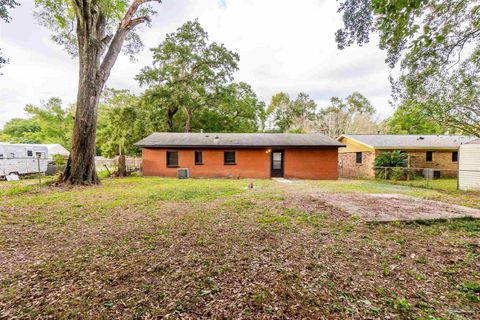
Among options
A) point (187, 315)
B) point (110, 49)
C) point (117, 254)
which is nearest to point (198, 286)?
point (187, 315)

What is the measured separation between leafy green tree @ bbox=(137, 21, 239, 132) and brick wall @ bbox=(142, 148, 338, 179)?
7.44 meters

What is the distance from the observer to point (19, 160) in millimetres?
13133

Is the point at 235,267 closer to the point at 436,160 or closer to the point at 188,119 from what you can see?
the point at 436,160

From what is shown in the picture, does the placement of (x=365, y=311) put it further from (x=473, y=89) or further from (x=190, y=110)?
(x=190, y=110)

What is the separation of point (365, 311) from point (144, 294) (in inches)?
85.3

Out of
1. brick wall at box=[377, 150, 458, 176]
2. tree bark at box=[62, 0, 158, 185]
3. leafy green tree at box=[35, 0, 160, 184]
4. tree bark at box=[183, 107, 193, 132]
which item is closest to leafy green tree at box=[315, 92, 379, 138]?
brick wall at box=[377, 150, 458, 176]

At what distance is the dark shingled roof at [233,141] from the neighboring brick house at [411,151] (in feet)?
8.55

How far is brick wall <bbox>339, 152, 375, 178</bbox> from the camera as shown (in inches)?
605

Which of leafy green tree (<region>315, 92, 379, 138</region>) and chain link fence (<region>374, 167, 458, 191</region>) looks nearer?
chain link fence (<region>374, 167, 458, 191</region>)

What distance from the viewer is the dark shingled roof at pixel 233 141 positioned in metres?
13.6

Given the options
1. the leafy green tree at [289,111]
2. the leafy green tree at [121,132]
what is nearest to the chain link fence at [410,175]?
the leafy green tree at [289,111]

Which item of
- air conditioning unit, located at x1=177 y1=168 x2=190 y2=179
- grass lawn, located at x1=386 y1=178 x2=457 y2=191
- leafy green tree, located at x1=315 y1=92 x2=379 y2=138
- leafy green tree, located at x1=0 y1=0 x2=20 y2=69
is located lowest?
grass lawn, located at x1=386 y1=178 x2=457 y2=191

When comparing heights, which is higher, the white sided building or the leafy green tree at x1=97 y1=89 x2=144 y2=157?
the leafy green tree at x1=97 y1=89 x2=144 y2=157

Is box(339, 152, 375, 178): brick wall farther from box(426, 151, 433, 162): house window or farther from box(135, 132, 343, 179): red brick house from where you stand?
box(426, 151, 433, 162): house window
